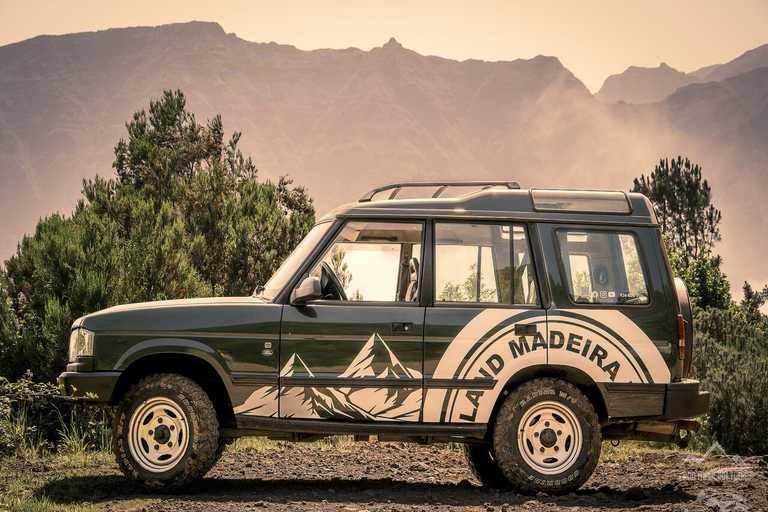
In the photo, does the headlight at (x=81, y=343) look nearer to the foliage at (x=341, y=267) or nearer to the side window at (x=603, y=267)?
the foliage at (x=341, y=267)

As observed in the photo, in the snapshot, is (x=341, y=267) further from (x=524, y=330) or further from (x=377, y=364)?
(x=524, y=330)

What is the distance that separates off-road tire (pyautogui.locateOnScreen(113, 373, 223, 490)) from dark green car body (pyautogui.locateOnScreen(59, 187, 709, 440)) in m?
0.21

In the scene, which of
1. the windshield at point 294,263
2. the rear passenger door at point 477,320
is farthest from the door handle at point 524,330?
the windshield at point 294,263

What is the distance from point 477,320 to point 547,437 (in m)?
1.14

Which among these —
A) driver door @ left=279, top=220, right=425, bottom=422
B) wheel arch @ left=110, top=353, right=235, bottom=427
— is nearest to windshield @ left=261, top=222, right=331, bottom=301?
driver door @ left=279, top=220, right=425, bottom=422

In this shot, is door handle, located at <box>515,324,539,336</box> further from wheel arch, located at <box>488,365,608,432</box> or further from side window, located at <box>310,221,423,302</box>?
side window, located at <box>310,221,423,302</box>

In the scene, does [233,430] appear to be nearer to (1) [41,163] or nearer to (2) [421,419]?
(2) [421,419]

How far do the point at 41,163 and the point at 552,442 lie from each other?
18610cm

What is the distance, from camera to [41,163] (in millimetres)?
175125

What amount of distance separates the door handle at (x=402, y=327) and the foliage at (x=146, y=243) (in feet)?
23.9

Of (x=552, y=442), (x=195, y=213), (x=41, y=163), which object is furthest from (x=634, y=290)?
(x=41, y=163)

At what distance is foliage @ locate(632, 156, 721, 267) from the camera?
1917 inches

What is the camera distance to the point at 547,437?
21.9 ft

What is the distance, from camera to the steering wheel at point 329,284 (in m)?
6.92
